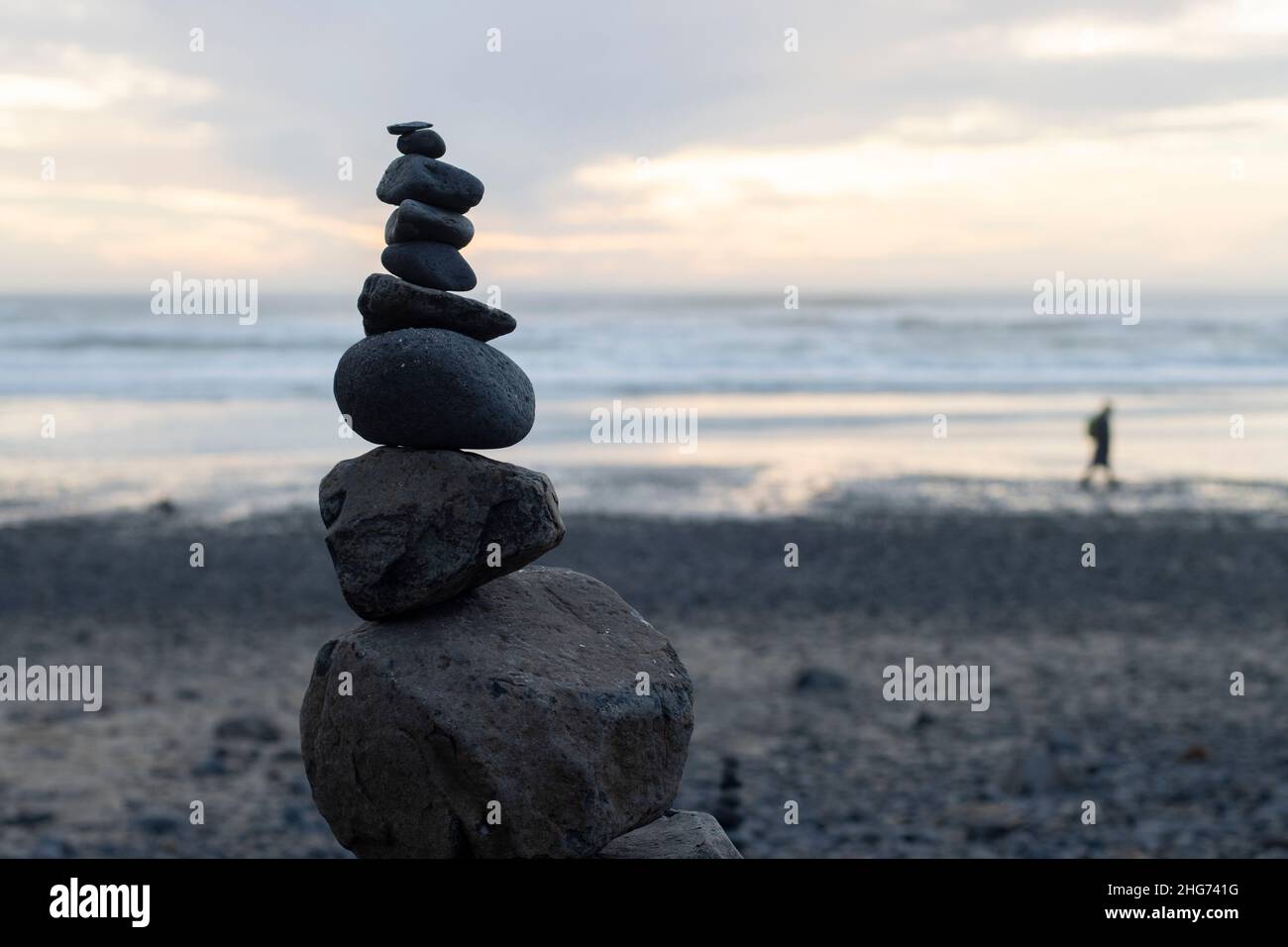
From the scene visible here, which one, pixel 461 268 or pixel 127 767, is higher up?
pixel 461 268

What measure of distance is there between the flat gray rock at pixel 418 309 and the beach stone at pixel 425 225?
19 centimetres

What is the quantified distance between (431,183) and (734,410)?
82.3 feet

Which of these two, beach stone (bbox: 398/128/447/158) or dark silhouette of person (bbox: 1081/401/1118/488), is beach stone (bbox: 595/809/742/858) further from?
dark silhouette of person (bbox: 1081/401/1118/488)

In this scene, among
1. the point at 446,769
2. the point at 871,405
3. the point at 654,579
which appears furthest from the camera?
the point at 871,405

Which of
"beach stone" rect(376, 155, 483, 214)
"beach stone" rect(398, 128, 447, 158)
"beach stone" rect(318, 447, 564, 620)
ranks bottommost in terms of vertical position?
"beach stone" rect(318, 447, 564, 620)

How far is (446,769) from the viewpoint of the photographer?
4309 millimetres

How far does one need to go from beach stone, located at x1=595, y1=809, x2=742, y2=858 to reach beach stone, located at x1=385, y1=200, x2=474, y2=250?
251 centimetres

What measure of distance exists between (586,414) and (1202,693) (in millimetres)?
18812

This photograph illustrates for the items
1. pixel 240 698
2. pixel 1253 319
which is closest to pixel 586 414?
pixel 240 698

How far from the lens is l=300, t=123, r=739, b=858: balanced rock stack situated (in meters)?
4.32

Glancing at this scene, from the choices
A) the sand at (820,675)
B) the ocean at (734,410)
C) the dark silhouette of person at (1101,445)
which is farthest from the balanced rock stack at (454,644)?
the dark silhouette of person at (1101,445)

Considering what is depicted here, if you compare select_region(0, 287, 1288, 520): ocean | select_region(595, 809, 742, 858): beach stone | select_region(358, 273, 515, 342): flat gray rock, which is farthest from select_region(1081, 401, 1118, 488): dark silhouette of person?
Result: select_region(358, 273, 515, 342): flat gray rock
